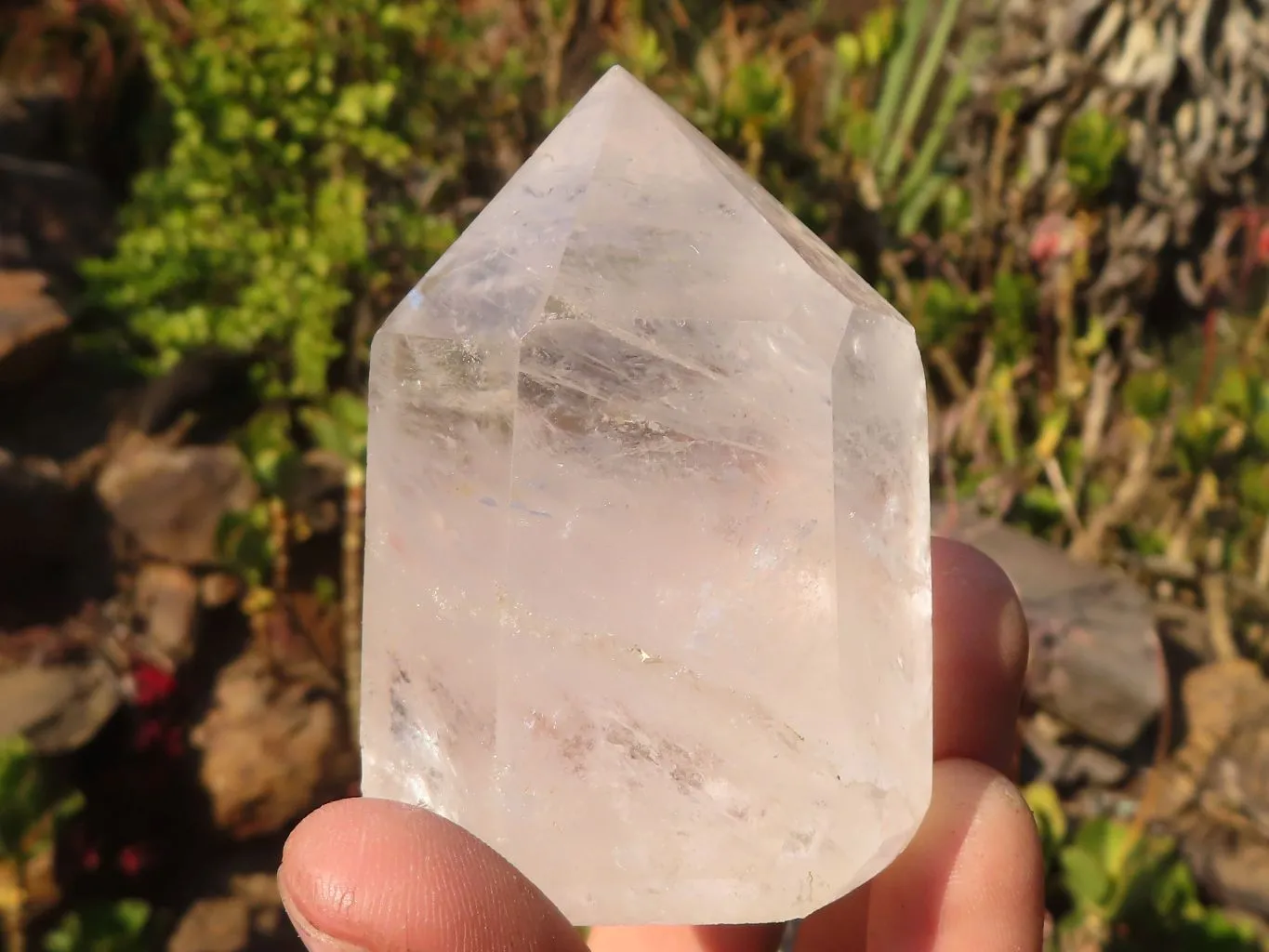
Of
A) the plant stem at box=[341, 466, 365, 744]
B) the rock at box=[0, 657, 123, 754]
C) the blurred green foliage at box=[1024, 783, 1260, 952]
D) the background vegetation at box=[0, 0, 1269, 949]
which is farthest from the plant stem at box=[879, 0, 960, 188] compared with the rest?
the rock at box=[0, 657, 123, 754]

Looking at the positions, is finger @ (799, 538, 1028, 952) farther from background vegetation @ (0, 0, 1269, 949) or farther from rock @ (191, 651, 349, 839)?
rock @ (191, 651, 349, 839)

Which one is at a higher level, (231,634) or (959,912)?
(959,912)

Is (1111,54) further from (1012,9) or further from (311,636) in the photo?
(311,636)

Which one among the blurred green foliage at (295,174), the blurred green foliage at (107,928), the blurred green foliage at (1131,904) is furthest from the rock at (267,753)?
the blurred green foliage at (1131,904)

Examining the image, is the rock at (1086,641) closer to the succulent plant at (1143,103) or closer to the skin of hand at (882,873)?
the succulent plant at (1143,103)

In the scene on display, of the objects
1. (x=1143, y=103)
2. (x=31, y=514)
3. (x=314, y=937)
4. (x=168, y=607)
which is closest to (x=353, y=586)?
(x=168, y=607)

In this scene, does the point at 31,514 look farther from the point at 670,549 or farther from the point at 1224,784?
the point at 1224,784

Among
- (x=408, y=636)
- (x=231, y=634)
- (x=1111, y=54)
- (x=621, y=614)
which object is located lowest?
(x=231, y=634)

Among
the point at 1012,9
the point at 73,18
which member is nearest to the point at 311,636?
the point at 1012,9
